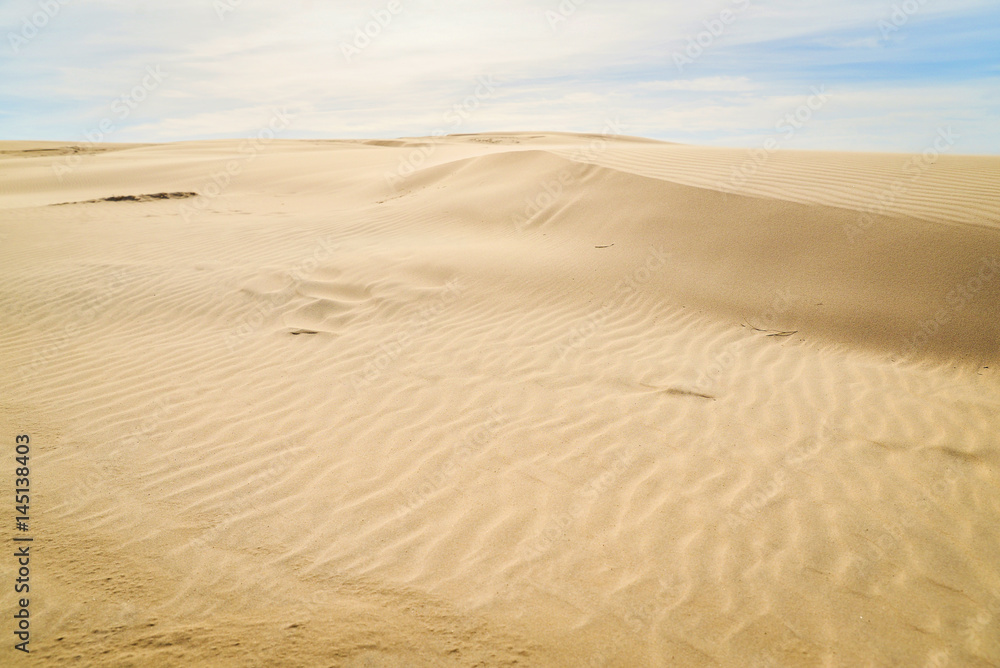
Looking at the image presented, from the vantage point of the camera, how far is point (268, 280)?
23.8 ft

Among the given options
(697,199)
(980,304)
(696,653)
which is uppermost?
(697,199)

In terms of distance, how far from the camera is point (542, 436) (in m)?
3.97

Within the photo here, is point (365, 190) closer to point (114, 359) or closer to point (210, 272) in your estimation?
point (210, 272)

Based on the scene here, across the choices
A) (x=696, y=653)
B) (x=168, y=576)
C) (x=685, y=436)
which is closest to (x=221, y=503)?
(x=168, y=576)

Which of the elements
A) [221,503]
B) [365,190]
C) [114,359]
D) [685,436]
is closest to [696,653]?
[685,436]

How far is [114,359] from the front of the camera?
542cm

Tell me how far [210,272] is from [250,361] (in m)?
3.07

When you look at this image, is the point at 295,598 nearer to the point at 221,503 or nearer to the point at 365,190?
the point at 221,503

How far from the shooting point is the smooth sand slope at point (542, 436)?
2607 millimetres

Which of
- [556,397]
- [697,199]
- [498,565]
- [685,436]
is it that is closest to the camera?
[498,565]

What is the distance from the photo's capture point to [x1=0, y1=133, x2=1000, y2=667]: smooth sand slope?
2607 millimetres

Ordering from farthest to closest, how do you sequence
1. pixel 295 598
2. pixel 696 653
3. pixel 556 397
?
pixel 556 397, pixel 295 598, pixel 696 653

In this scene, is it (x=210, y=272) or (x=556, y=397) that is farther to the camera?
(x=210, y=272)

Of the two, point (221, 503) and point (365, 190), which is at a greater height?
point (365, 190)
